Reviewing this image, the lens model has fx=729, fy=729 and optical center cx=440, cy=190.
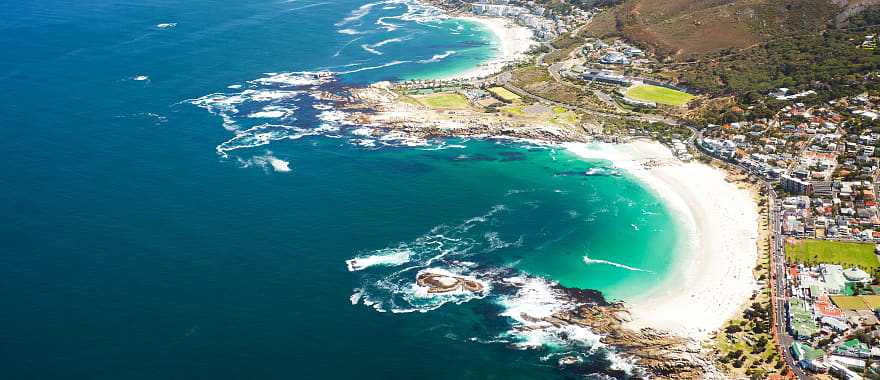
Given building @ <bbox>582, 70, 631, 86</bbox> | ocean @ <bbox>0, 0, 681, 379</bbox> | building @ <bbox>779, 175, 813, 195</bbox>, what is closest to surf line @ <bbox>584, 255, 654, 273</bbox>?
ocean @ <bbox>0, 0, 681, 379</bbox>

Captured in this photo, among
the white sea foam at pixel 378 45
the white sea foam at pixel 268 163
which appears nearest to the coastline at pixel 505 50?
the white sea foam at pixel 378 45

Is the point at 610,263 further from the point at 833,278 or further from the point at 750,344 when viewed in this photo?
Answer: the point at 833,278

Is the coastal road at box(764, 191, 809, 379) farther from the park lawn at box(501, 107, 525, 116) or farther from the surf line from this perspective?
the park lawn at box(501, 107, 525, 116)

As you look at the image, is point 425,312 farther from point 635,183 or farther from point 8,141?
point 8,141

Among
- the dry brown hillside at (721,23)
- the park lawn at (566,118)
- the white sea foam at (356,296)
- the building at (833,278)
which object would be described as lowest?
the building at (833,278)

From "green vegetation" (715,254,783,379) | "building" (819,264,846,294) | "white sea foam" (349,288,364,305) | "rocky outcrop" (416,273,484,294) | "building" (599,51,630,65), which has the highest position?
"building" (599,51,630,65)

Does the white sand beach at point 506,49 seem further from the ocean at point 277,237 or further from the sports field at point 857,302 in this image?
the sports field at point 857,302
